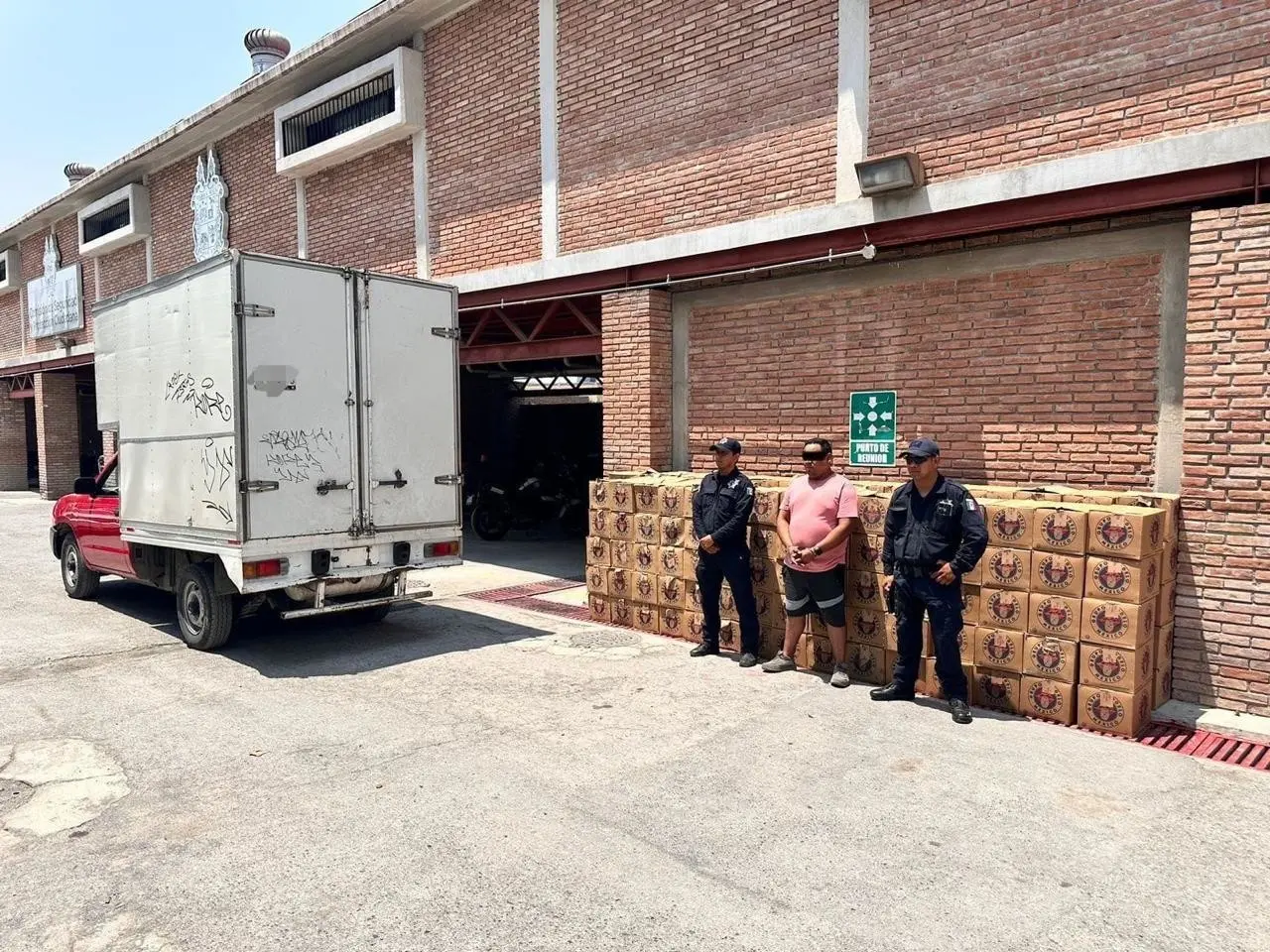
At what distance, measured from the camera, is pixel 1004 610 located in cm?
576

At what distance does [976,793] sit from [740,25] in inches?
289

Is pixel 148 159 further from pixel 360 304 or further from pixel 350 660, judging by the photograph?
pixel 350 660

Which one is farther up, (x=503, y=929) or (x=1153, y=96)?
(x=1153, y=96)

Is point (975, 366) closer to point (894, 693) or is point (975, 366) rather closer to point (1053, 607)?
point (1053, 607)

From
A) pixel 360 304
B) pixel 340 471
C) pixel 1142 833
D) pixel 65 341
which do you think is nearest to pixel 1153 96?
pixel 1142 833

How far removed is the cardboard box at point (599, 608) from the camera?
8539 millimetres

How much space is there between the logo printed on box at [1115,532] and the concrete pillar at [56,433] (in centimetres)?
2592

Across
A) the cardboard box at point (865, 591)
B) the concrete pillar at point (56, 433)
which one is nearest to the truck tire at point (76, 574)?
the cardboard box at point (865, 591)

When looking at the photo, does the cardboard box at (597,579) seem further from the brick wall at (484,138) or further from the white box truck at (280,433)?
the brick wall at (484,138)

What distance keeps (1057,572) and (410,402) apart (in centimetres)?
548

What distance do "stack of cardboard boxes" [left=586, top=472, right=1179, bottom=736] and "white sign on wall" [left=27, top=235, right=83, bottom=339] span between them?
2171 centimetres

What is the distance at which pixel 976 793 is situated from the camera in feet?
14.9

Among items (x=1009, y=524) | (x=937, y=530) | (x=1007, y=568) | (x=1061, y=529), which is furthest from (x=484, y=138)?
(x=1061, y=529)

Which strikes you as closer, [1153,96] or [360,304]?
[1153,96]
